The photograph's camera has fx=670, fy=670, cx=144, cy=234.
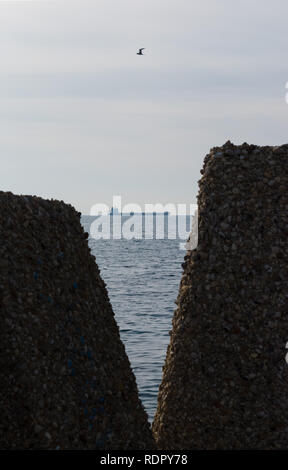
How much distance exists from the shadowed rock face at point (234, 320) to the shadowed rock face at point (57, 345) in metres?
0.80

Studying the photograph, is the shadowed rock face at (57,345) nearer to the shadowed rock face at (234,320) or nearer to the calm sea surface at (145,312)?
the shadowed rock face at (234,320)

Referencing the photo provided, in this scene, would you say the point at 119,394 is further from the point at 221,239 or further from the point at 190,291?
the point at 221,239

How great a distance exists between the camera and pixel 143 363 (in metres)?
22.0

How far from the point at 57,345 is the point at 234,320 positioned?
9.51 ft

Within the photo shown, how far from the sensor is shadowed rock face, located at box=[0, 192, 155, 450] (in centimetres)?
845

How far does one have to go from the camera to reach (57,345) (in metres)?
9.02

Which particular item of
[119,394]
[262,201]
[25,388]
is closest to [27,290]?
[25,388]

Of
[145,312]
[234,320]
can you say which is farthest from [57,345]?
[145,312]

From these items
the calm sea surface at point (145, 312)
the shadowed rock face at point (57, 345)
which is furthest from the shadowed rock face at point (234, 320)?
the calm sea surface at point (145, 312)

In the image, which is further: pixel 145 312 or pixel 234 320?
pixel 145 312

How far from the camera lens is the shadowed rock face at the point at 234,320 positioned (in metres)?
10.2

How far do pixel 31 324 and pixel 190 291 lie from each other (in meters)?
3.01

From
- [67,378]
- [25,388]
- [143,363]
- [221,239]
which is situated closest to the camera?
[25,388]

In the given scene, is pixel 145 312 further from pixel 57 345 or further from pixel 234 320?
pixel 57 345
